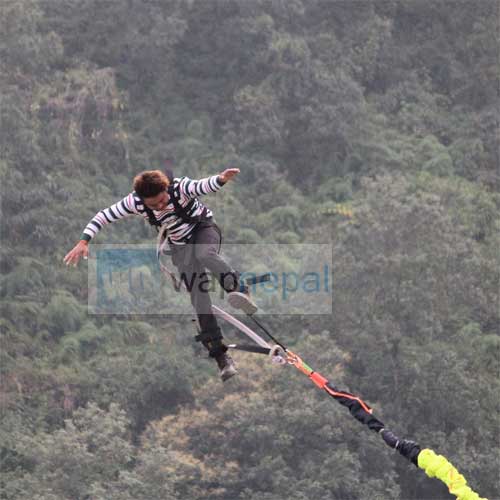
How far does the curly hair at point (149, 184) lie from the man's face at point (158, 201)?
0.16 ft

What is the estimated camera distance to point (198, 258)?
38.5 feet

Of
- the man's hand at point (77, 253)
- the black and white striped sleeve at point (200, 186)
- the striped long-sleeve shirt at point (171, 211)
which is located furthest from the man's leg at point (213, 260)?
the man's hand at point (77, 253)

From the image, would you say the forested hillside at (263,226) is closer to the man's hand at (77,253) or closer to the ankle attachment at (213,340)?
the ankle attachment at (213,340)

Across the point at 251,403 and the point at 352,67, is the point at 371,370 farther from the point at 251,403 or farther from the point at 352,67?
the point at 352,67

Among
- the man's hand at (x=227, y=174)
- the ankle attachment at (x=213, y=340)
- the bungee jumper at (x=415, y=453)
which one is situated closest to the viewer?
the bungee jumper at (x=415, y=453)

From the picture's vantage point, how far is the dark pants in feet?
38.3

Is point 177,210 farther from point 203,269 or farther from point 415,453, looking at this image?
point 415,453

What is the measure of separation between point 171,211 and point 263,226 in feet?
79.8

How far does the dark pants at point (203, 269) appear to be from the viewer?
11.7 m

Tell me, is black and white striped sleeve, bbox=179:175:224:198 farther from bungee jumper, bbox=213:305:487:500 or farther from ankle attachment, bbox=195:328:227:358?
bungee jumper, bbox=213:305:487:500

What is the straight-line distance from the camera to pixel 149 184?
1115 centimetres

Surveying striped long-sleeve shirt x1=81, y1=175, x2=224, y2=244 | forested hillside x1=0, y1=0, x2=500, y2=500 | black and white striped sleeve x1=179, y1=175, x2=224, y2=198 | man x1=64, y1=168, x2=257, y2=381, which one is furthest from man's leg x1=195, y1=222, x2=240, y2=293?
forested hillside x1=0, y1=0, x2=500, y2=500

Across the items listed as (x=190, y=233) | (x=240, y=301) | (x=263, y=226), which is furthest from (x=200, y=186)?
(x=263, y=226)

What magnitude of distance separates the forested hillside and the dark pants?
1454cm
